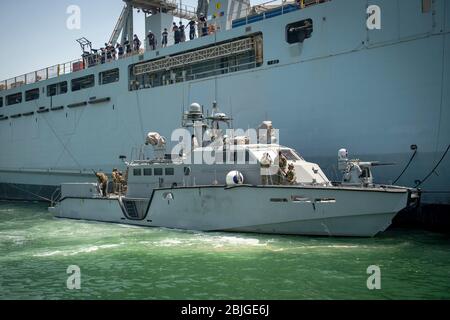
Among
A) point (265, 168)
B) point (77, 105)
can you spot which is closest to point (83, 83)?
point (77, 105)

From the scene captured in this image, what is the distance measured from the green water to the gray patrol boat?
51cm

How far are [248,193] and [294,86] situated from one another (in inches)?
250

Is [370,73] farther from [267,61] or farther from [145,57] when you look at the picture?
[145,57]

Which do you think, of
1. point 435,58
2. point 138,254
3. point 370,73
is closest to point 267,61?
point 370,73

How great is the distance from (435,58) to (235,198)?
7.56m

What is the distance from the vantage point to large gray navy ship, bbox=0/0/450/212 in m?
14.0

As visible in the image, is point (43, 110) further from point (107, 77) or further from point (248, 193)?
point (248, 193)

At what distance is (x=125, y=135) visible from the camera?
24.4 m

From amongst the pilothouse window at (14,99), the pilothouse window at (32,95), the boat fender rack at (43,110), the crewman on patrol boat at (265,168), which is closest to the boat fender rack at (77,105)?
the boat fender rack at (43,110)

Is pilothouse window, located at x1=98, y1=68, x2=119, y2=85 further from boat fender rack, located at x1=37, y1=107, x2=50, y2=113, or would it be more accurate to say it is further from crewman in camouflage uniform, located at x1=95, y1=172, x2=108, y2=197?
crewman in camouflage uniform, located at x1=95, y1=172, x2=108, y2=197

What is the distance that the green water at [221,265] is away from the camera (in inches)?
298

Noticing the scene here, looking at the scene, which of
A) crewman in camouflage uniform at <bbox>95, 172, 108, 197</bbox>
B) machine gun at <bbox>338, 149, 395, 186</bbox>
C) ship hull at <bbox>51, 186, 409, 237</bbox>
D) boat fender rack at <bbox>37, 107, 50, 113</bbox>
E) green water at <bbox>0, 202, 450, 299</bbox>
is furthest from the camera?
boat fender rack at <bbox>37, 107, 50, 113</bbox>

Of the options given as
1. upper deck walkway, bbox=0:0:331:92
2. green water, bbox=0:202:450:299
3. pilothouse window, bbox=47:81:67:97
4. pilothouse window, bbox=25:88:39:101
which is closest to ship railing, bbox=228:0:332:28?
upper deck walkway, bbox=0:0:331:92

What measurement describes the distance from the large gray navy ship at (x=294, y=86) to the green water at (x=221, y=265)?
12.0 feet
